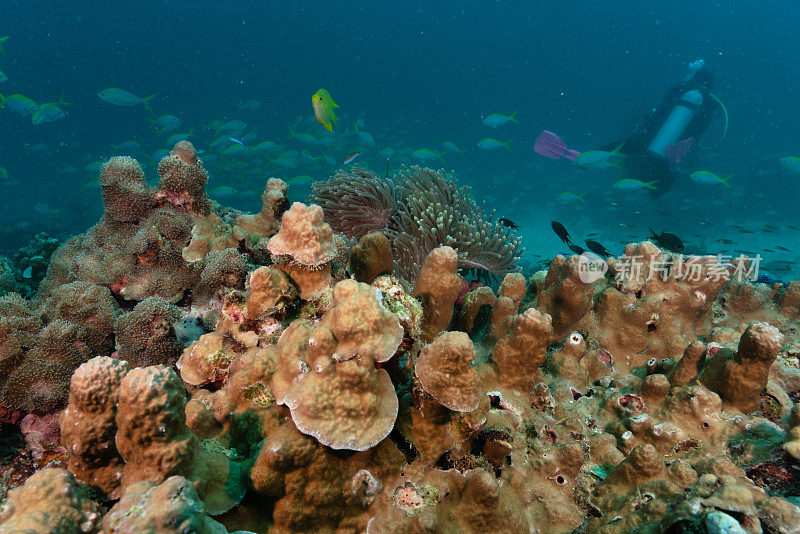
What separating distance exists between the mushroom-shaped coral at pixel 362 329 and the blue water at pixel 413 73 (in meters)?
30.8

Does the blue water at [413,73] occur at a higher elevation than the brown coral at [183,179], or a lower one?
higher

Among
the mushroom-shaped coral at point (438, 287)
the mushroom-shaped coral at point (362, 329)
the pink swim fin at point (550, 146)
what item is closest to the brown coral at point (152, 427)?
the mushroom-shaped coral at point (362, 329)

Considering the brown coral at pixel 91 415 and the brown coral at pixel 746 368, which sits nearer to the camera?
the brown coral at pixel 91 415

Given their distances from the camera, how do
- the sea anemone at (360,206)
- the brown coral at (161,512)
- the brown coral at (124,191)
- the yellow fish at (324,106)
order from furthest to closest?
the yellow fish at (324,106)
the sea anemone at (360,206)
the brown coral at (124,191)
the brown coral at (161,512)

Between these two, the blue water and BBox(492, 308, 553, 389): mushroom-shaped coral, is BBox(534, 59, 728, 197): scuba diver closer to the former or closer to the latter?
→ the blue water

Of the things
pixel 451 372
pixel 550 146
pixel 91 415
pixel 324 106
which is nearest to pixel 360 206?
pixel 324 106

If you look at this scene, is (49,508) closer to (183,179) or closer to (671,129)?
(183,179)

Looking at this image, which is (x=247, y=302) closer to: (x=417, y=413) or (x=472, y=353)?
(x=417, y=413)

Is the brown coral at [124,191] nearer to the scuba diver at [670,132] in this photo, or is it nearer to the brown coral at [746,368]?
the brown coral at [746,368]

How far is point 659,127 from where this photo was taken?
59.6 feet

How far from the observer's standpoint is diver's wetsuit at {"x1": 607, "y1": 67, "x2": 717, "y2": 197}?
18062 millimetres

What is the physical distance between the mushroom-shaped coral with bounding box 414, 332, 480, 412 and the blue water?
30.9m

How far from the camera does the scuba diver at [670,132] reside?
57.7 feet

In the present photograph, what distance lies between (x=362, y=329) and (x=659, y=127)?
2197 cm
